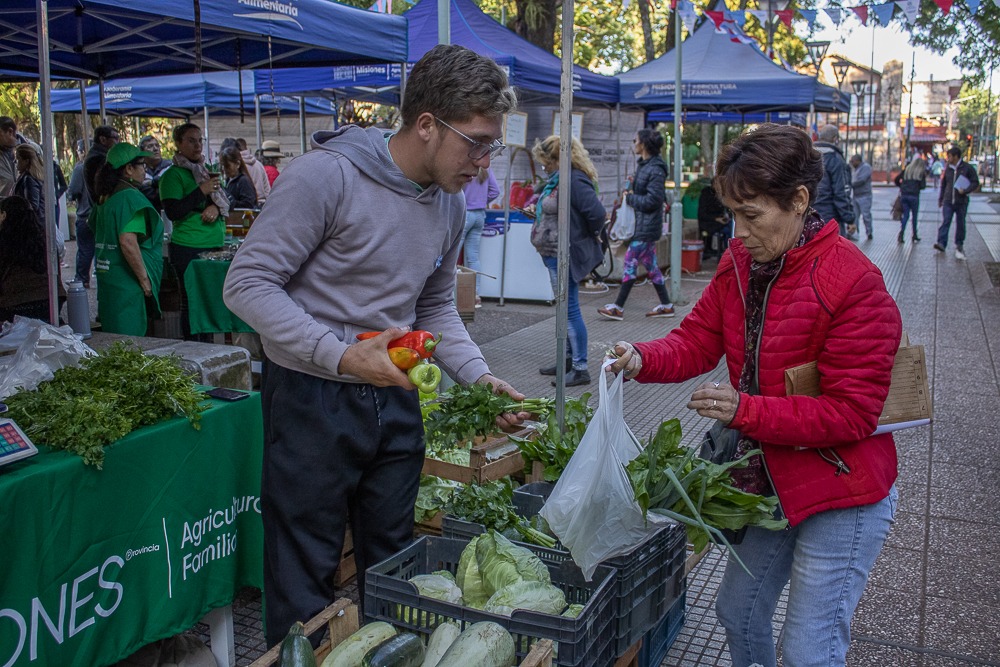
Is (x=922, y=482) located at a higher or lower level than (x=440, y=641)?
lower

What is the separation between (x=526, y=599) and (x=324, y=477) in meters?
0.63

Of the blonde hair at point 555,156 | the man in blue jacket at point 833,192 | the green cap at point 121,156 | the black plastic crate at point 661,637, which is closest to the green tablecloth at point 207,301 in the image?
the green cap at point 121,156

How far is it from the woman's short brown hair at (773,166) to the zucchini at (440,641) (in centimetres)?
128

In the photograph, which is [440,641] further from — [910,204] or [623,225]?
[910,204]

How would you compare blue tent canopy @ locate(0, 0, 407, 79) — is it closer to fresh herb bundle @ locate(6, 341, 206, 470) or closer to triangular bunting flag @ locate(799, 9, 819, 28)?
fresh herb bundle @ locate(6, 341, 206, 470)

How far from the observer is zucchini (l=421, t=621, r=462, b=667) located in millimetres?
2000

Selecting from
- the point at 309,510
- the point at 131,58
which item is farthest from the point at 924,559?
the point at 131,58

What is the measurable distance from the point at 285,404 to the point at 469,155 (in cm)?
83

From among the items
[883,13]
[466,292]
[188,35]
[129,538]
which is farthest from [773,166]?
[883,13]

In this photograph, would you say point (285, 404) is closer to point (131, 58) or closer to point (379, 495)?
point (379, 495)

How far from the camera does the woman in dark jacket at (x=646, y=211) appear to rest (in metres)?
9.78

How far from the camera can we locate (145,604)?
2.81 meters

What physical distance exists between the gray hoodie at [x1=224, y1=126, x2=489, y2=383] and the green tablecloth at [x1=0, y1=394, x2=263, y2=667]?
0.72m

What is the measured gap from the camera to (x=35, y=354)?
10.2ft
